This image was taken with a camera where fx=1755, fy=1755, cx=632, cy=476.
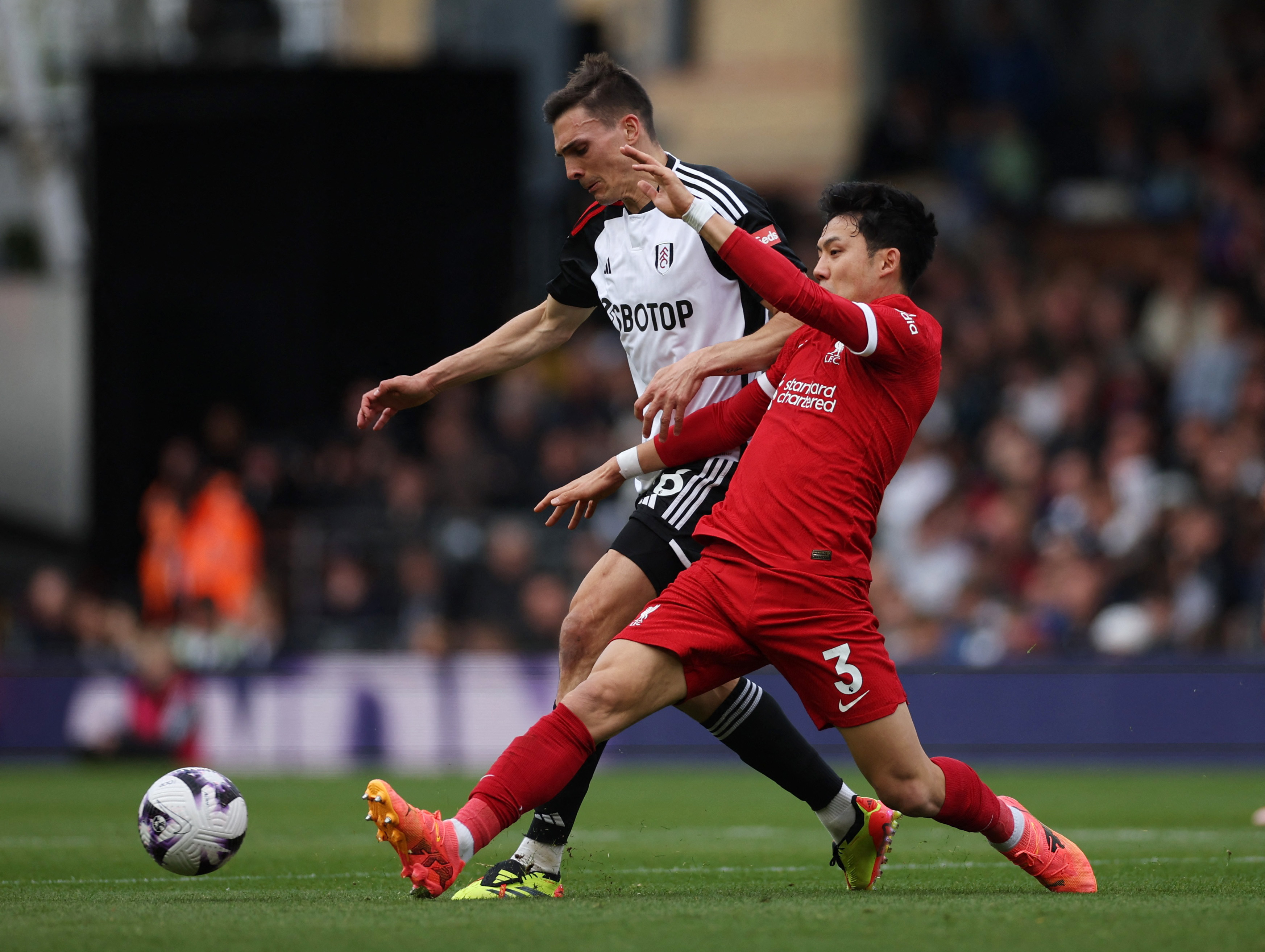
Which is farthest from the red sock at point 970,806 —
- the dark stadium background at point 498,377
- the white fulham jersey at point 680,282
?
the dark stadium background at point 498,377

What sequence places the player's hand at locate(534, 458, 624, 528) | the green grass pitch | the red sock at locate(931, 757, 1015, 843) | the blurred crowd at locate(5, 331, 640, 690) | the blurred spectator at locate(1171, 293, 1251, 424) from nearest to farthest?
the green grass pitch → the red sock at locate(931, 757, 1015, 843) → the player's hand at locate(534, 458, 624, 528) → the blurred spectator at locate(1171, 293, 1251, 424) → the blurred crowd at locate(5, 331, 640, 690)

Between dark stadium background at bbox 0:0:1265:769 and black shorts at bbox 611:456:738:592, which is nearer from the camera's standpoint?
black shorts at bbox 611:456:738:592

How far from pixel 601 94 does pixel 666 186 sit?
0.99 metres

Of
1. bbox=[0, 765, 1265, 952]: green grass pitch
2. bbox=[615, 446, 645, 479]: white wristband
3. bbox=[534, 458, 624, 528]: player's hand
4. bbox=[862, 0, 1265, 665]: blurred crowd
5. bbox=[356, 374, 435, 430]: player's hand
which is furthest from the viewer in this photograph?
bbox=[862, 0, 1265, 665]: blurred crowd

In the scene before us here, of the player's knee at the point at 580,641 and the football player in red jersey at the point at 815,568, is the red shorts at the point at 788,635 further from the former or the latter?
the player's knee at the point at 580,641

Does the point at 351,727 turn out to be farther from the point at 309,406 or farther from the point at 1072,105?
the point at 1072,105

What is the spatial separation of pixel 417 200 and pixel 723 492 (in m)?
10.8

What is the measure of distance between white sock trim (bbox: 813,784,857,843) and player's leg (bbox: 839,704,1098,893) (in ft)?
1.56

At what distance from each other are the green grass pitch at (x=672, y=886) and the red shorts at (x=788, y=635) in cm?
60

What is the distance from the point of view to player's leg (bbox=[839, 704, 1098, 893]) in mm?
5086

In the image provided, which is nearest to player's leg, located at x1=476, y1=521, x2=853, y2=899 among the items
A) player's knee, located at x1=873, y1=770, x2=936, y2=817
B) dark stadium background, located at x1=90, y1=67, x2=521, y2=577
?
player's knee, located at x1=873, y1=770, x2=936, y2=817

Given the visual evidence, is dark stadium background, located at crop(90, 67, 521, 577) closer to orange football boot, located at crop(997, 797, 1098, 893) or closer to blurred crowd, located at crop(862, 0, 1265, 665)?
blurred crowd, located at crop(862, 0, 1265, 665)

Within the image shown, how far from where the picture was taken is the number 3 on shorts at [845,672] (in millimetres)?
5047

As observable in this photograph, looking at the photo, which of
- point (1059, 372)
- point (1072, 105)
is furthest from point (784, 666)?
point (1072, 105)
